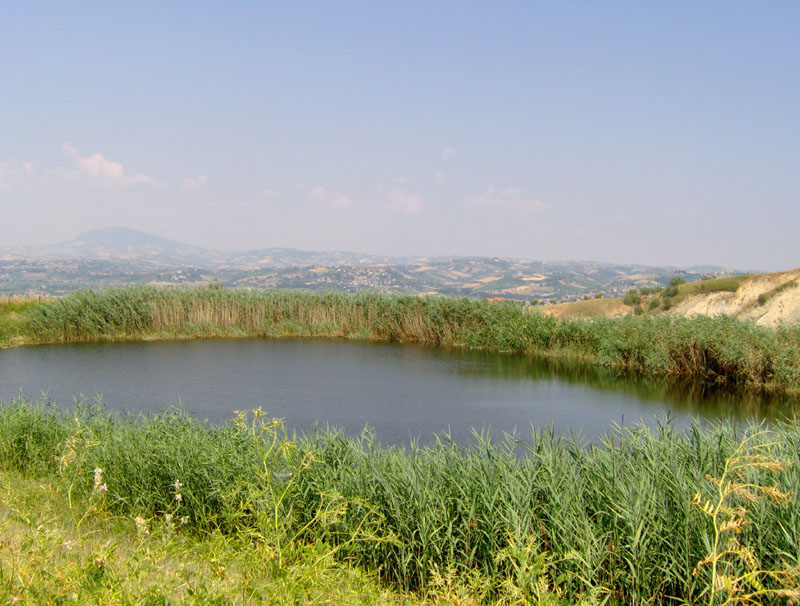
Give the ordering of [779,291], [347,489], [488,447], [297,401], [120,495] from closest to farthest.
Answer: [347,489]
[488,447]
[120,495]
[297,401]
[779,291]

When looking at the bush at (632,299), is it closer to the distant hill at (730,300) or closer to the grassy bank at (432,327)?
the distant hill at (730,300)

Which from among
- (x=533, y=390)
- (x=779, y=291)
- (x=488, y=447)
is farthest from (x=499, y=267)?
(x=488, y=447)

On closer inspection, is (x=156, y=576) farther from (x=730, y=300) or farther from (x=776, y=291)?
(x=730, y=300)

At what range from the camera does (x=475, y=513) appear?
3.80 meters

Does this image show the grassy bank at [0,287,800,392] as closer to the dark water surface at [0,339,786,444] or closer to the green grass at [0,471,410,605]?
the dark water surface at [0,339,786,444]

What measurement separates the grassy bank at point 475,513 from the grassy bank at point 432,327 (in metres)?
7.08

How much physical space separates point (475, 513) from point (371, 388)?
7656mm

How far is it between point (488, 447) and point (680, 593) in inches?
59.2

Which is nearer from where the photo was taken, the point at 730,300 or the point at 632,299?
the point at 730,300

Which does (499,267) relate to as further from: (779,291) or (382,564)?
(382,564)

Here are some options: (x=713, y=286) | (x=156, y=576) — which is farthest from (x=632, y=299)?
(x=156, y=576)

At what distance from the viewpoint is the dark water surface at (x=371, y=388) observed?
9.03m

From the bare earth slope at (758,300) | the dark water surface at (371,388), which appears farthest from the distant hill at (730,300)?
the dark water surface at (371,388)

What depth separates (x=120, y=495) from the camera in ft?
15.4
